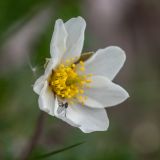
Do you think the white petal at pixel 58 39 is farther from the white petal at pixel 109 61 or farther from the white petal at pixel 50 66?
the white petal at pixel 109 61

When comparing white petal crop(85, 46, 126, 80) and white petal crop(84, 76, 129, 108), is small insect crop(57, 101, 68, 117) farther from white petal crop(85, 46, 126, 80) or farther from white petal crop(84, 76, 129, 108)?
white petal crop(85, 46, 126, 80)

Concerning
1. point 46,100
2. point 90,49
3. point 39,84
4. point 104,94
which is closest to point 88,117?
point 104,94

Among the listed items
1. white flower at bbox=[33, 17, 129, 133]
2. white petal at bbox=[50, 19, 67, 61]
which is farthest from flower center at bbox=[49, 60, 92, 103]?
white petal at bbox=[50, 19, 67, 61]

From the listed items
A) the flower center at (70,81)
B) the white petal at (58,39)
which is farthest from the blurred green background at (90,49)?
the white petal at (58,39)

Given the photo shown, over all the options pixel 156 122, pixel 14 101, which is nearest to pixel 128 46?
pixel 156 122

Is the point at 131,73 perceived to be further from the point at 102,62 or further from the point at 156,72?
the point at 102,62
